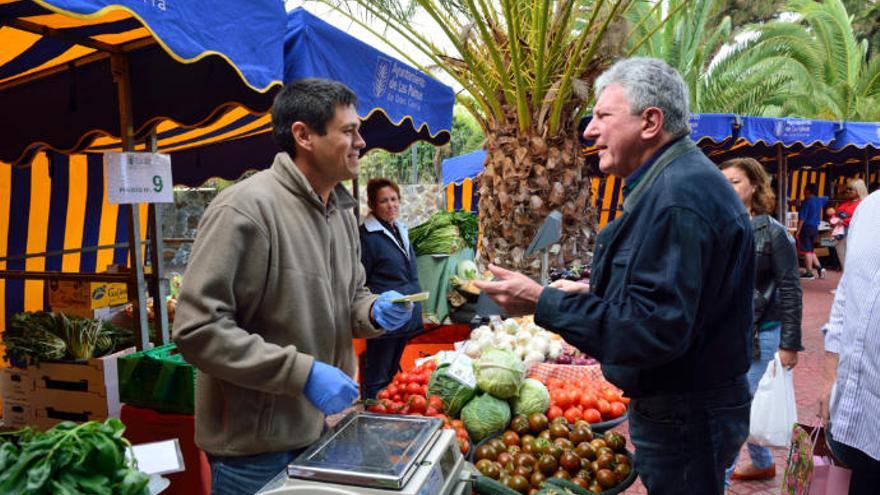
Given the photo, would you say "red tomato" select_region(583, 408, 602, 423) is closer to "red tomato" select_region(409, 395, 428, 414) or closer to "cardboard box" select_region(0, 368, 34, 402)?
"red tomato" select_region(409, 395, 428, 414)

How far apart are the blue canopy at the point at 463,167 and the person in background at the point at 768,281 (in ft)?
28.0

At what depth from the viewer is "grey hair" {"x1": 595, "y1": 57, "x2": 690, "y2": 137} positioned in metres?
1.93

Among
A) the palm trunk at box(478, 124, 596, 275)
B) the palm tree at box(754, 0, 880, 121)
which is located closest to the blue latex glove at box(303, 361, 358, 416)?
the palm trunk at box(478, 124, 596, 275)

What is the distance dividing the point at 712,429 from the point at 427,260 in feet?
14.7

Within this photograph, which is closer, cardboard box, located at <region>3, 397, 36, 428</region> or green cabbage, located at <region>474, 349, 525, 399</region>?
green cabbage, located at <region>474, 349, 525, 399</region>

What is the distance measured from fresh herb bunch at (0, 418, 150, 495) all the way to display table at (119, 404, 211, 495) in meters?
1.72

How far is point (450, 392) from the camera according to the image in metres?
3.77

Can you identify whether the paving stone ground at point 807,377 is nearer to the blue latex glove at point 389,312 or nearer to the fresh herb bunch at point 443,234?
the blue latex glove at point 389,312

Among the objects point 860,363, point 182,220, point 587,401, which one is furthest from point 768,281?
point 182,220

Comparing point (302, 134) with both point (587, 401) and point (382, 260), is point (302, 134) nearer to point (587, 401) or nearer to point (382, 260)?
point (587, 401)

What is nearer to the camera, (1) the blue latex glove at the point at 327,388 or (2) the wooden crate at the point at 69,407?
(1) the blue latex glove at the point at 327,388

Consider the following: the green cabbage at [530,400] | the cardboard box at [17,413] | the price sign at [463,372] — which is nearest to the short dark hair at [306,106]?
the price sign at [463,372]

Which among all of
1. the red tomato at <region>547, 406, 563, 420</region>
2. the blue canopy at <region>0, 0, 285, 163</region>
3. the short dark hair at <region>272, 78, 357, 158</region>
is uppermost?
the blue canopy at <region>0, 0, 285, 163</region>

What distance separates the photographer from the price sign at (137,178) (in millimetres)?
3328
